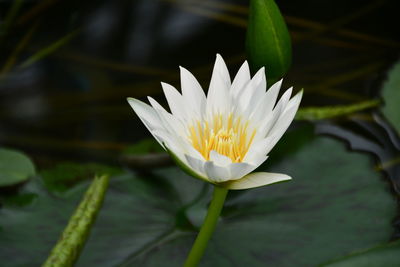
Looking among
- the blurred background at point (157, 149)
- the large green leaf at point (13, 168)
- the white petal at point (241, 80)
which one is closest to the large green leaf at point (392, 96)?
the blurred background at point (157, 149)

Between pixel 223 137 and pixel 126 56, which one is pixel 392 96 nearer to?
pixel 223 137

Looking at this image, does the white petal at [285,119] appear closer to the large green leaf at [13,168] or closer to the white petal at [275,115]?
the white petal at [275,115]

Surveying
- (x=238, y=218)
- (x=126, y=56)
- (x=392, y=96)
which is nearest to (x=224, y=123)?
(x=238, y=218)

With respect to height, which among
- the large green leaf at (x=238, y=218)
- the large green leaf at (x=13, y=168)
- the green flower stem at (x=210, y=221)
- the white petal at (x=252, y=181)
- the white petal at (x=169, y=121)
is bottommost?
the large green leaf at (x=238, y=218)

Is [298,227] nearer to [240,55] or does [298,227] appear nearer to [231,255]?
[231,255]

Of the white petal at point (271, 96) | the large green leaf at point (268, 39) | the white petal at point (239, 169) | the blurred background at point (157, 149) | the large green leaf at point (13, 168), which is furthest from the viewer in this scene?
the large green leaf at point (13, 168)

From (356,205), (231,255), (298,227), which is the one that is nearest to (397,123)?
(356,205)

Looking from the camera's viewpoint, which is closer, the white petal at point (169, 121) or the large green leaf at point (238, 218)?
the white petal at point (169, 121)
